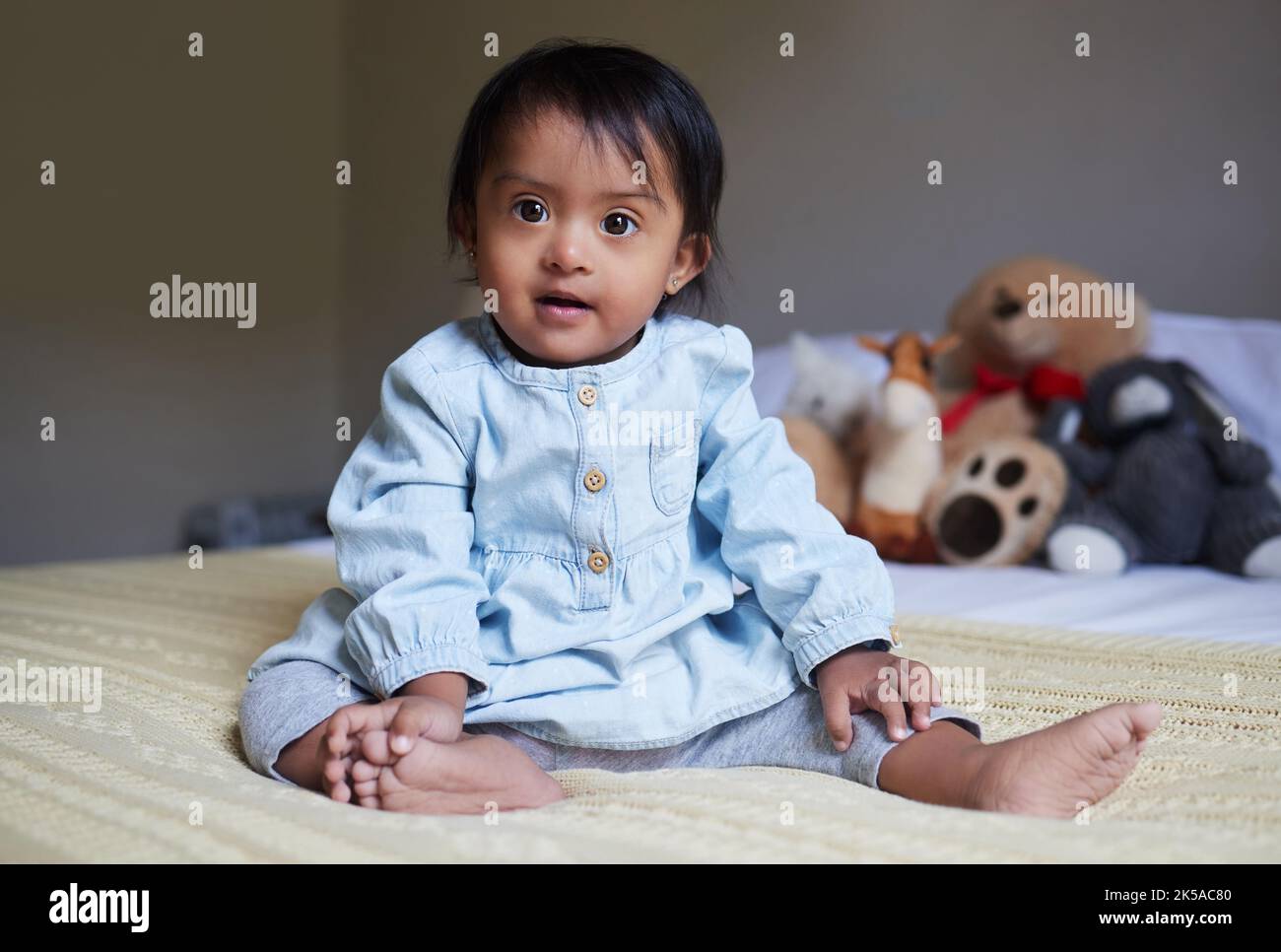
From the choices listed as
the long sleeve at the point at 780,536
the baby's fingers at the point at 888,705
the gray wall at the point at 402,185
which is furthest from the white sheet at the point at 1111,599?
the gray wall at the point at 402,185

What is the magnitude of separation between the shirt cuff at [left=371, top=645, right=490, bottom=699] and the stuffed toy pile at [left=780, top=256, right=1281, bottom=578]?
106 cm

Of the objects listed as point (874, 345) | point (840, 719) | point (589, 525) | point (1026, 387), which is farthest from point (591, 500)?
point (1026, 387)

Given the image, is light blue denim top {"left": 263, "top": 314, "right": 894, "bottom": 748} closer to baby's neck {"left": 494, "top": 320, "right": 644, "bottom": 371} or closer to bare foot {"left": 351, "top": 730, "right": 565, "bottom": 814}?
baby's neck {"left": 494, "top": 320, "right": 644, "bottom": 371}

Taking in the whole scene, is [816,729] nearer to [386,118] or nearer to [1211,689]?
[1211,689]

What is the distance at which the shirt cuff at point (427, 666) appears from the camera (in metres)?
0.78

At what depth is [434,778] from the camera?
2.19 ft

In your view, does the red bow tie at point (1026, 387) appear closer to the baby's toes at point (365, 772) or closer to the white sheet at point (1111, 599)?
the white sheet at point (1111, 599)

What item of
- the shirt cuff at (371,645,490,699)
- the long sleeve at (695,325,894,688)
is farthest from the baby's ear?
the shirt cuff at (371,645,490,699)

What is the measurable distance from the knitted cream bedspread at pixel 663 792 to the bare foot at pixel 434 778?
0.02 metres

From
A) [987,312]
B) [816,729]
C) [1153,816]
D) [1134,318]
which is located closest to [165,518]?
[987,312]

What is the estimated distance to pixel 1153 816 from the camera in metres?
0.67

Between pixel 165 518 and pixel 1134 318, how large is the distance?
2.50m
